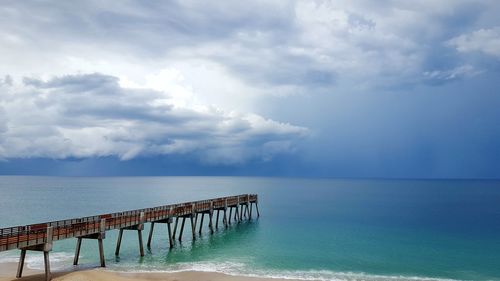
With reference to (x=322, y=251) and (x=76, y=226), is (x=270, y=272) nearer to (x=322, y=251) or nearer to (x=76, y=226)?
(x=322, y=251)

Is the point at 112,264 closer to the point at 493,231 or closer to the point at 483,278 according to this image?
the point at 483,278

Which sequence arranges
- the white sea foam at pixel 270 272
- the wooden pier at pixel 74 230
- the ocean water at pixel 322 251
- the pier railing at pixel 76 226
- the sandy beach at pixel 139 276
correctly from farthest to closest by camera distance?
the ocean water at pixel 322 251
the white sea foam at pixel 270 272
the sandy beach at pixel 139 276
the wooden pier at pixel 74 230
the pier railing at pixel 76 226

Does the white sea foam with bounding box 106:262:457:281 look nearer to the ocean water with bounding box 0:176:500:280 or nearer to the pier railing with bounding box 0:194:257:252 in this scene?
the ocean water with bounding box 0:176:500:280

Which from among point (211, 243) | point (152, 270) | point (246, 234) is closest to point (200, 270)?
point (152, 270)

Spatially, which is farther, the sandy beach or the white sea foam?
the white sea foam

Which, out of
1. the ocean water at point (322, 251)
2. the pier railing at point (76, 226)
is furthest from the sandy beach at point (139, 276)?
the pier railing at point (76, 226)

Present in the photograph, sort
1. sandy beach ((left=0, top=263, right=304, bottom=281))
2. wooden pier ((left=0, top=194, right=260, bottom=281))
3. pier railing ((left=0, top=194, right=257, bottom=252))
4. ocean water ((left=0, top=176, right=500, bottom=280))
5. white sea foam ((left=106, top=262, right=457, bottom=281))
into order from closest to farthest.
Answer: pier railing ((left=0, top=194, right=257, bottom=252))
wooden pier ((left=0, top=194, right=260, bottom=281))
sandy beach ((left=0, top=263, right=304, bottom=281))
white sea foam ((left=106, top=262, right=457, bottom=281))
ocean water ((left=0, top=176, right=500, bottom=280))

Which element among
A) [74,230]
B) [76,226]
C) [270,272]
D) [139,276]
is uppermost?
[76,226]

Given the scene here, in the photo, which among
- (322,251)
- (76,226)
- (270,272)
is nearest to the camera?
(76,226)

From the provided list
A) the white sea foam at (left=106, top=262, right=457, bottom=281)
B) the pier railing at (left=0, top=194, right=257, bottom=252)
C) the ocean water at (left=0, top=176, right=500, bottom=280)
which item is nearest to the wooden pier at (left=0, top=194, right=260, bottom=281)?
the pier railing at (left=0, top=194, right=257, bottom=252)

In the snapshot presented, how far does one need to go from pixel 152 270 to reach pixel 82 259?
29.2 feet

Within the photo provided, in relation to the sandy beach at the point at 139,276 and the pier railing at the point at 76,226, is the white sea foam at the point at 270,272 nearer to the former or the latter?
the sandy beach at the point at 139,276

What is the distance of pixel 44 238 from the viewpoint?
30.2 meters

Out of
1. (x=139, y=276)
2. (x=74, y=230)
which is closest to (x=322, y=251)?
(x=139, y=276)
